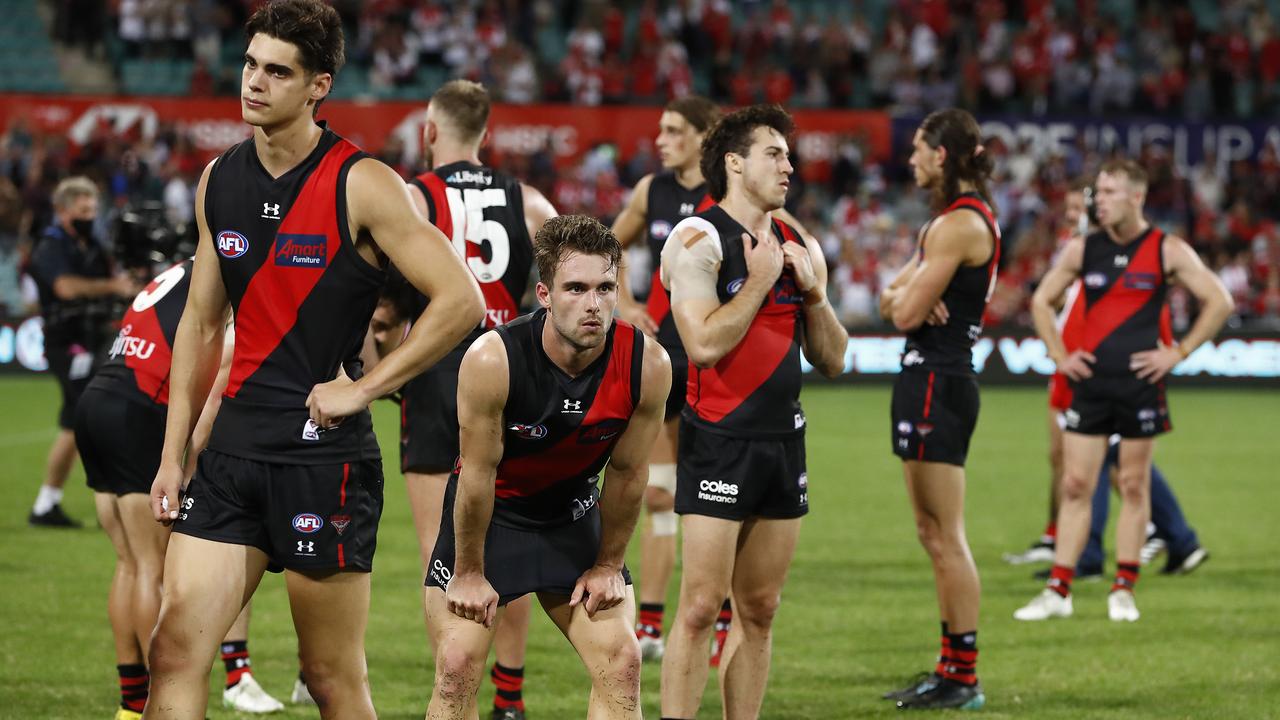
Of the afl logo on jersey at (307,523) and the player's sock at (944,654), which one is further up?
the afl logo on jersey at (307,523)

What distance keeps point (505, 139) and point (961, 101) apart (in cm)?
885

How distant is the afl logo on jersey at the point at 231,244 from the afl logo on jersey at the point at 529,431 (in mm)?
972

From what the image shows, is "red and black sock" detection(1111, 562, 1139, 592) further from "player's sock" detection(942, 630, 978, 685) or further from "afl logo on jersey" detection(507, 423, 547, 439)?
"afl logo on jersey" detection(507, 423, 547, 439)

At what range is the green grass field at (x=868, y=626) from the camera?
7.21 meters

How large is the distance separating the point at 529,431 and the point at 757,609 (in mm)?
1551

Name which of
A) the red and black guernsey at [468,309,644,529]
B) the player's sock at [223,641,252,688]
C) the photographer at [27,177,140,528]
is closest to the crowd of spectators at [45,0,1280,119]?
the photographer at [27,177,140,528]

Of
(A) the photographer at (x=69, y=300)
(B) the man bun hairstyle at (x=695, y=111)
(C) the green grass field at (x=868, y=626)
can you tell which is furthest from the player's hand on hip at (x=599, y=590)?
(A) the photographer at (x=69, y=300)

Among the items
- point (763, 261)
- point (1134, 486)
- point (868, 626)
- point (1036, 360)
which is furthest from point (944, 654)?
point (1036, 360)

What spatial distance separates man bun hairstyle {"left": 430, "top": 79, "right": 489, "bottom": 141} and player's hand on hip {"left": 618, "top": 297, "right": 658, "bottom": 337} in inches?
60.5

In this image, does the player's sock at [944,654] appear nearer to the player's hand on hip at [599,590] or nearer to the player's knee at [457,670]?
the player's hand on hip at [599,590]

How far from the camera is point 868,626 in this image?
886cm

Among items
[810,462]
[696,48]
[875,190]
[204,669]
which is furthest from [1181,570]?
[696,48]

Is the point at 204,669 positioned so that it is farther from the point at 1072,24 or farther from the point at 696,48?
the point at 1072,24

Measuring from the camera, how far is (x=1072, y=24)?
1210 inches
